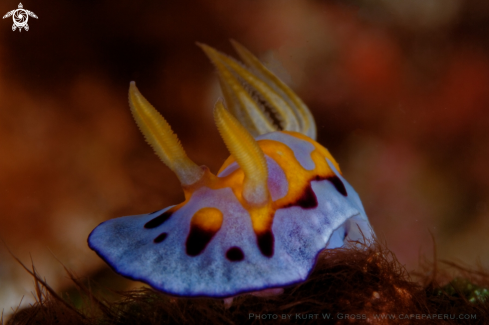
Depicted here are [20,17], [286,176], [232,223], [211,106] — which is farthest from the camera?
[211,106]

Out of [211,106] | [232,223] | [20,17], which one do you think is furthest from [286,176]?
[20,17]

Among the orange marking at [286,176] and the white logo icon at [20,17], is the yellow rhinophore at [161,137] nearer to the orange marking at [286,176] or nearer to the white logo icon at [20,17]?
the orange marking at [286,176]

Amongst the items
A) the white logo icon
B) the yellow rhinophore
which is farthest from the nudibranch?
the white logo icon

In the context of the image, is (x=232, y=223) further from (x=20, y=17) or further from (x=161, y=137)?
(x=20, y=17)

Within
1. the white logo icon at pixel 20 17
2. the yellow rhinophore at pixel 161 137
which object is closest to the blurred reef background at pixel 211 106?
the white logo icon at pixel 20 17

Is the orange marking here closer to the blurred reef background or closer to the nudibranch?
the nudibranch

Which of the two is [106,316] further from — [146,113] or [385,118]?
[385,118]
